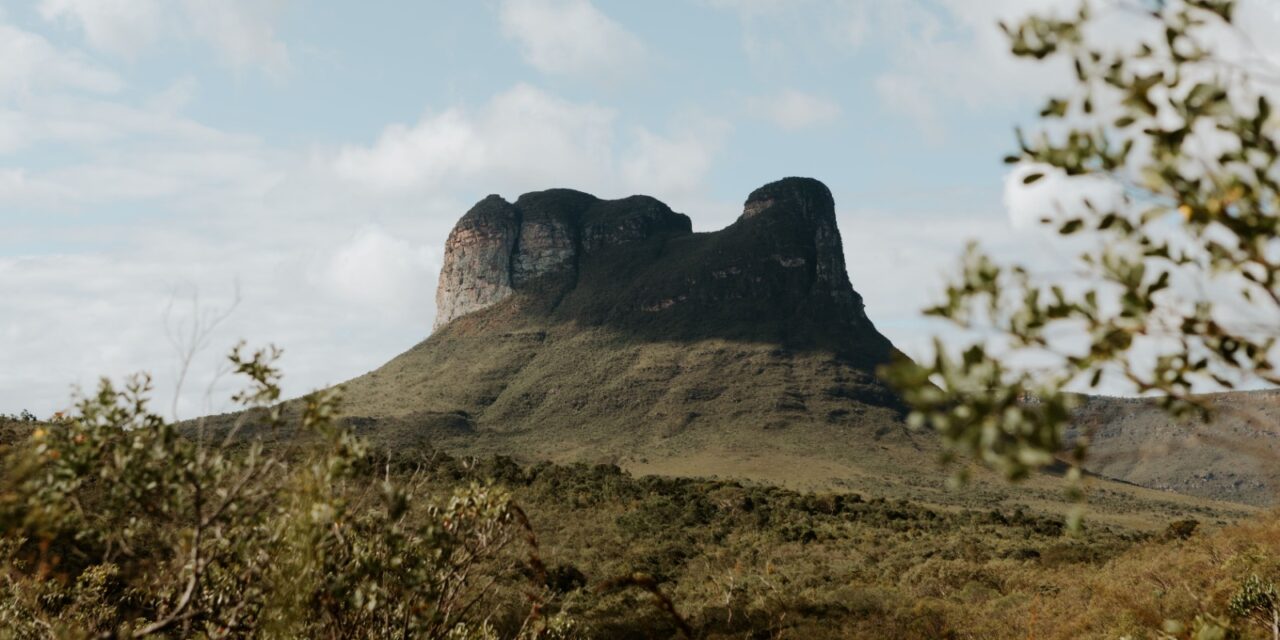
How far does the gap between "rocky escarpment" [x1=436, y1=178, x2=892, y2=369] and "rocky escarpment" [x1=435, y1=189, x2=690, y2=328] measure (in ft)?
0.80

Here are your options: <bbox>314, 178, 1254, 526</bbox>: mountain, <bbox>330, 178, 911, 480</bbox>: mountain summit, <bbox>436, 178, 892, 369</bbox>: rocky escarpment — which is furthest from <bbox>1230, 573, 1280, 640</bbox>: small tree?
<bbox>436, 178, 892, 369</bbox>: rocky escarpment

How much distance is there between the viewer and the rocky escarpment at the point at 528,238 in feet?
579

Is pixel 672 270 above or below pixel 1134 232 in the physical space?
above

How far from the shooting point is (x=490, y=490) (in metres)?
9.17

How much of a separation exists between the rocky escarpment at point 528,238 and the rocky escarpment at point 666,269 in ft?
0.80

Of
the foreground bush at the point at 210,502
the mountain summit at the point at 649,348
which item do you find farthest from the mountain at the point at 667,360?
the foreground bush at the point at 210,502

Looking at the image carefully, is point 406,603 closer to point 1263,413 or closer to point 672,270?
point 1263,413

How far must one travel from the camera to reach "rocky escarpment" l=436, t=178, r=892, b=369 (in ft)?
479

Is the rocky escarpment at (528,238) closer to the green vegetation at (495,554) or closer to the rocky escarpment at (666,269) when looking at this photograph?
the rocky escarpment at (666,269)

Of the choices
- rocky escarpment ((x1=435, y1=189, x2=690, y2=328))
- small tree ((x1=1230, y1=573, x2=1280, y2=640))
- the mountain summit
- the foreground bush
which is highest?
rocky escarpment ((x1=435, y1=189, x2=690, y2=328))

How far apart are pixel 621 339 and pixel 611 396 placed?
874 inches

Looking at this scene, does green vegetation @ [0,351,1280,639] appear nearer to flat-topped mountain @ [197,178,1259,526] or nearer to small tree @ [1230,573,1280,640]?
small tree @ [1230,573,1280,640]

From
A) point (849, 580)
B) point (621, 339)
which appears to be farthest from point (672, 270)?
point (849, 580)

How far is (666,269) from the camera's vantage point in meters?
161
